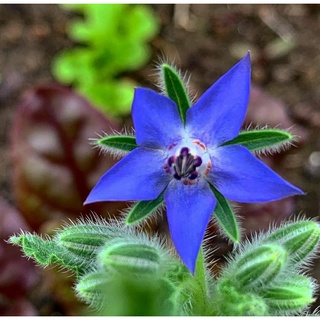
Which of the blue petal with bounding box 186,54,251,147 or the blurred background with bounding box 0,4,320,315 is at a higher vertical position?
the blurred background with bounding box 0,4,320,315

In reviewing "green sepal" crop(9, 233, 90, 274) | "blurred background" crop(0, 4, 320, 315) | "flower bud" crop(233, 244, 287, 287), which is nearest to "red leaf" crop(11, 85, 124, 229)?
"blurred background" crop(0, 4, 320, 315)

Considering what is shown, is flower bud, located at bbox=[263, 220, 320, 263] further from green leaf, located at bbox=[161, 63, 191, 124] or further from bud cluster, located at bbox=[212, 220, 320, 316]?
green leaf, located at bbox=[161, 63, 191, 124]

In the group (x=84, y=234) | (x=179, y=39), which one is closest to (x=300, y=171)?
(x=179, y=39)

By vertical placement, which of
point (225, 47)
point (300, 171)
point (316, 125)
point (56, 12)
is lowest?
point (300, 171)

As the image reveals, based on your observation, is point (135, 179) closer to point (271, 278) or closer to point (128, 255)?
point (128, 255)

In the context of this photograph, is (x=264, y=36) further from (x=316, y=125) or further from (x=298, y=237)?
(x=298, y=237)

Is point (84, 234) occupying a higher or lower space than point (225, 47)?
lower
